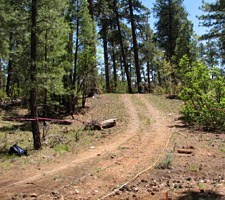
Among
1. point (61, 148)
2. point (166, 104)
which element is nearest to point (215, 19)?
point (166, 104)

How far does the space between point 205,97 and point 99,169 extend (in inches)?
309

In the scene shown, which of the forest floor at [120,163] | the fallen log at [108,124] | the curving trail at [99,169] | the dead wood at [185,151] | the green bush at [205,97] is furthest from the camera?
the fallen log at [108,124]

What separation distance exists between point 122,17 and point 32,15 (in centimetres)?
2020

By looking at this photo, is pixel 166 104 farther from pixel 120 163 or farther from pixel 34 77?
pixel 120 163

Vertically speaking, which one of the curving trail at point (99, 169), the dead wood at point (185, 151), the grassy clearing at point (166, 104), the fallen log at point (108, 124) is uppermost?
the grassy clearing at point (166, 104)

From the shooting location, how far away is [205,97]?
1379 cm

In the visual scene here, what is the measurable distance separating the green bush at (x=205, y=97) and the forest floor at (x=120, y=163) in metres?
0.92

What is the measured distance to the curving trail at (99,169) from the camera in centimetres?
643

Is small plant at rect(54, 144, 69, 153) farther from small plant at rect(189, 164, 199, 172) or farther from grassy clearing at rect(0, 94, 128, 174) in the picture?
small plant at rect(189, 164, 199, 172)

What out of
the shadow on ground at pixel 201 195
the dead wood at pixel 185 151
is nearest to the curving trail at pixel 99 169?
the dead wood at pixel 185 151

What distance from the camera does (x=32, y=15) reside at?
1101 centimetres

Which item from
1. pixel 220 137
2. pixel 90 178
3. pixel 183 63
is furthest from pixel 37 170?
pixel 183 63

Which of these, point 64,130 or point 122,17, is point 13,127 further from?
point 122,17

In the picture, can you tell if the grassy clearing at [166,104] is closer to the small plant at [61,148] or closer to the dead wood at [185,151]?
the small plant at [61,148]
